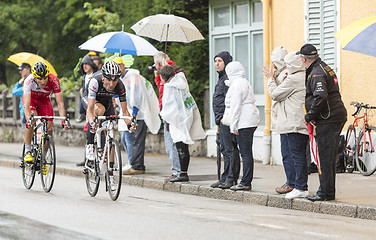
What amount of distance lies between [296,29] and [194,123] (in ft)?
13.3

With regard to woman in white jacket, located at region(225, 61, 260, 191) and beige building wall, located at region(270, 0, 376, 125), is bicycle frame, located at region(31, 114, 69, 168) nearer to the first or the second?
woman in white jacket, located at region(225, 61, 260, 191)

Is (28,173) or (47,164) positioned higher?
(47,164)

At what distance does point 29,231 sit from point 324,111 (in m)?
4.28

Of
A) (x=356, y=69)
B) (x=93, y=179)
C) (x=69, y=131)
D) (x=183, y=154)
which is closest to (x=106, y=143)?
(x=93, y=179)

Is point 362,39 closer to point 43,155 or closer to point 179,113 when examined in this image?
point 179,113

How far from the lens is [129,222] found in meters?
9.64

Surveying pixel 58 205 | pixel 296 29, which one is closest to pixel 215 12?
pixel 296 29

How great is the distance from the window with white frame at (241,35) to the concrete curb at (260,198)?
15.0 ft

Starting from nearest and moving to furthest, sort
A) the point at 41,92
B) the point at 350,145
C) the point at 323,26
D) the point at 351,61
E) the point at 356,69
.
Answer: the point at 41,92
the point at 350,145
the point at 356,69
the point at 351,61
the point at 323,26

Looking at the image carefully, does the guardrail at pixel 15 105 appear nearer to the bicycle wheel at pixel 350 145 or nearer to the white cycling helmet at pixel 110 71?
the bicycle wheel at pixel 350 145

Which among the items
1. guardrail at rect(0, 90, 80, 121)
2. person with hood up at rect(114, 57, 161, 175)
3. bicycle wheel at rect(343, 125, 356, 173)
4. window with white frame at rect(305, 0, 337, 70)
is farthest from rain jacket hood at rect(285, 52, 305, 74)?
guardrail at rect(0, 90, 80, 121)

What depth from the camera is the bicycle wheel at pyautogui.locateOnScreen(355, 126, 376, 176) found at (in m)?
14.9

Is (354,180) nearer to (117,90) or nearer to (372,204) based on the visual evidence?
(372,204)

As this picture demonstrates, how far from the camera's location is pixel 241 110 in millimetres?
12414
